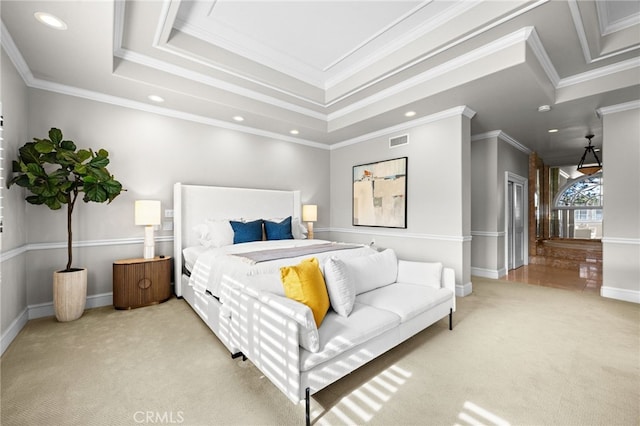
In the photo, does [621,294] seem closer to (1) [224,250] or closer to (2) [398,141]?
(2) [398,141]

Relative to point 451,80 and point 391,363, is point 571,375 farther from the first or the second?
point 451,80

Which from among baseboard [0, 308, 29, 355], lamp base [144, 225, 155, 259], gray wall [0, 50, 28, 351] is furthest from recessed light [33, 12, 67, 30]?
baseboard [0, 308, 29, 355]

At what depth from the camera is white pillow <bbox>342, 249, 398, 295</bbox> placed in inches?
103

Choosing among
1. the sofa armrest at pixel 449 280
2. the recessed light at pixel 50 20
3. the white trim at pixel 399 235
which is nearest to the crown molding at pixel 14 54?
the recessed light at pixel 50 20

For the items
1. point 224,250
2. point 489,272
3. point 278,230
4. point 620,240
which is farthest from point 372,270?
point 620,240

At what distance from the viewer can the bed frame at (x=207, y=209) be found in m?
3.46

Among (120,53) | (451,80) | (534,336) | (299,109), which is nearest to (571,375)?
(534,336)

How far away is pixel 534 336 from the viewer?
8.80 ft

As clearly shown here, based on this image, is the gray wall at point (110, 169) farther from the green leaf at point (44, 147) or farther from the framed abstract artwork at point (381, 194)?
the framed abstract artwork at point (381, 194)

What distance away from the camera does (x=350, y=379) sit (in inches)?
79.2

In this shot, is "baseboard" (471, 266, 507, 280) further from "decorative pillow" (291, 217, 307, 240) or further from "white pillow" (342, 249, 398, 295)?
"decorative pillow" (291, 217, 307, 240)

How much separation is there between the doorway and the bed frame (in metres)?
4.14

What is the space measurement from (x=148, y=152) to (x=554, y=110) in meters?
5.58

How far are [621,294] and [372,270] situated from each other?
12.1ft
